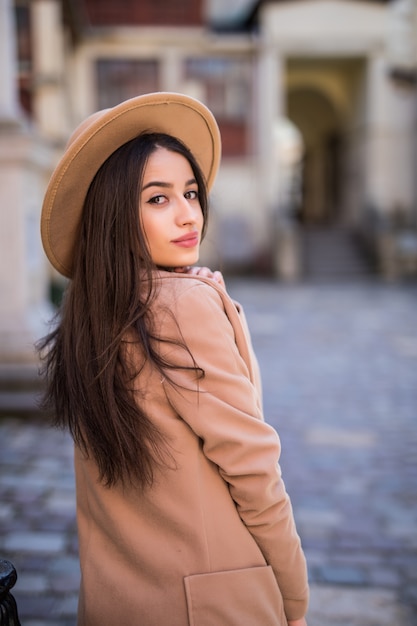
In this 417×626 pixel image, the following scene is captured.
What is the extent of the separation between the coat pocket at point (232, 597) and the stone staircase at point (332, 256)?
15.0 m

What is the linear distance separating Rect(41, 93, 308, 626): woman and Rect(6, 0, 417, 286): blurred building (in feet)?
49.8

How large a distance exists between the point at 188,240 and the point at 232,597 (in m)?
0.73

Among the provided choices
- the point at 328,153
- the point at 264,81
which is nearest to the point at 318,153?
the point at 328,153

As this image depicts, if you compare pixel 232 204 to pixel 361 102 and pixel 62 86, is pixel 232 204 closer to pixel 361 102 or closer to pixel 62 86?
pixel 361 102

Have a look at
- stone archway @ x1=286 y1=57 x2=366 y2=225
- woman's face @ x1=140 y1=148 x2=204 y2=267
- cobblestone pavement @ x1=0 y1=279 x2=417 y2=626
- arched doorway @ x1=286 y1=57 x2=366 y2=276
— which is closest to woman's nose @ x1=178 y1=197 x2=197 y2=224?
woman's face @ x1=140 y1=148 x2=204 y2=267

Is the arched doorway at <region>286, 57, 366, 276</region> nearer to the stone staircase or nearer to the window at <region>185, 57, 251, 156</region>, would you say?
the stone staircase

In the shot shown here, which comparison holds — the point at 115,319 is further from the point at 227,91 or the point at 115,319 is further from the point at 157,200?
the point at 227,91

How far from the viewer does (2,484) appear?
356 cm

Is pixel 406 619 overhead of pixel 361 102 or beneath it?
beneath

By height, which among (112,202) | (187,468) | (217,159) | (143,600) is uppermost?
(217,159)

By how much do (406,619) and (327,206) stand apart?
2066 cm


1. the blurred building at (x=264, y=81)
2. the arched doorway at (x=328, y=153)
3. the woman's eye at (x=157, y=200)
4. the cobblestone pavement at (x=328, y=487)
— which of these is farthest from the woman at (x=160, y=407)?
the arched doorway at (x=328, y=153)

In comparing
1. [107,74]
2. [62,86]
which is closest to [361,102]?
[107,74]

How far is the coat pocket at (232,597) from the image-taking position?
1.23 meters
